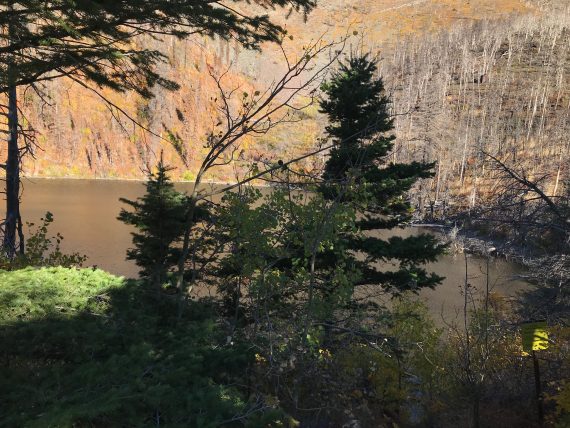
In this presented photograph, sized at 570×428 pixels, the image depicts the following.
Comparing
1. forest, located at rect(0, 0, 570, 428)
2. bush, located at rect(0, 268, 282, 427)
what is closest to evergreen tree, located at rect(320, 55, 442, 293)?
forest, located at rect(0, 0, 570, 428)

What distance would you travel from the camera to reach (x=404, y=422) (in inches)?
376

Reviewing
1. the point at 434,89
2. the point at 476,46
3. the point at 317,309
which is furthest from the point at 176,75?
the point at 317,309

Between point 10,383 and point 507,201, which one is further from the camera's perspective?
point 507,201

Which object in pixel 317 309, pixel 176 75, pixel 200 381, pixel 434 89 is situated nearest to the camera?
pixel 200 381

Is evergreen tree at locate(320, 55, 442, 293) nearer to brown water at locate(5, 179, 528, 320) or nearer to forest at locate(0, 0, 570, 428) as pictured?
forest at locate(0, 0, 570, 428)

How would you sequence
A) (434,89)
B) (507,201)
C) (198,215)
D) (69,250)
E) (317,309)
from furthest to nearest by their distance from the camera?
1. (434,89)
2. (69,250)
3. (198,215)
4. (317,309)
5. (507,201)

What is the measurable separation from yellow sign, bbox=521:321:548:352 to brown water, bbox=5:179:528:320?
3702mm

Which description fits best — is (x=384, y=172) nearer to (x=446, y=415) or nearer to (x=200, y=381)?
(x=446, y=415)

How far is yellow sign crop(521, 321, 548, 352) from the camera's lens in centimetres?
555

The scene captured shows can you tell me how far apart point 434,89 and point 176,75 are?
47.0 meters

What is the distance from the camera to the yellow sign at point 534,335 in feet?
18.2

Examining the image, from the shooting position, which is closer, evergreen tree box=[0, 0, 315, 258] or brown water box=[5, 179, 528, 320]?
evergreen tree box=[0, 0, 315, 258]

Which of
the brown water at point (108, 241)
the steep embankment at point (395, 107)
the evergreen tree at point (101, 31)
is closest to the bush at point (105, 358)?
→ the evergreen tree at point (101, 31)

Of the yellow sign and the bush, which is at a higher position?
the bush
